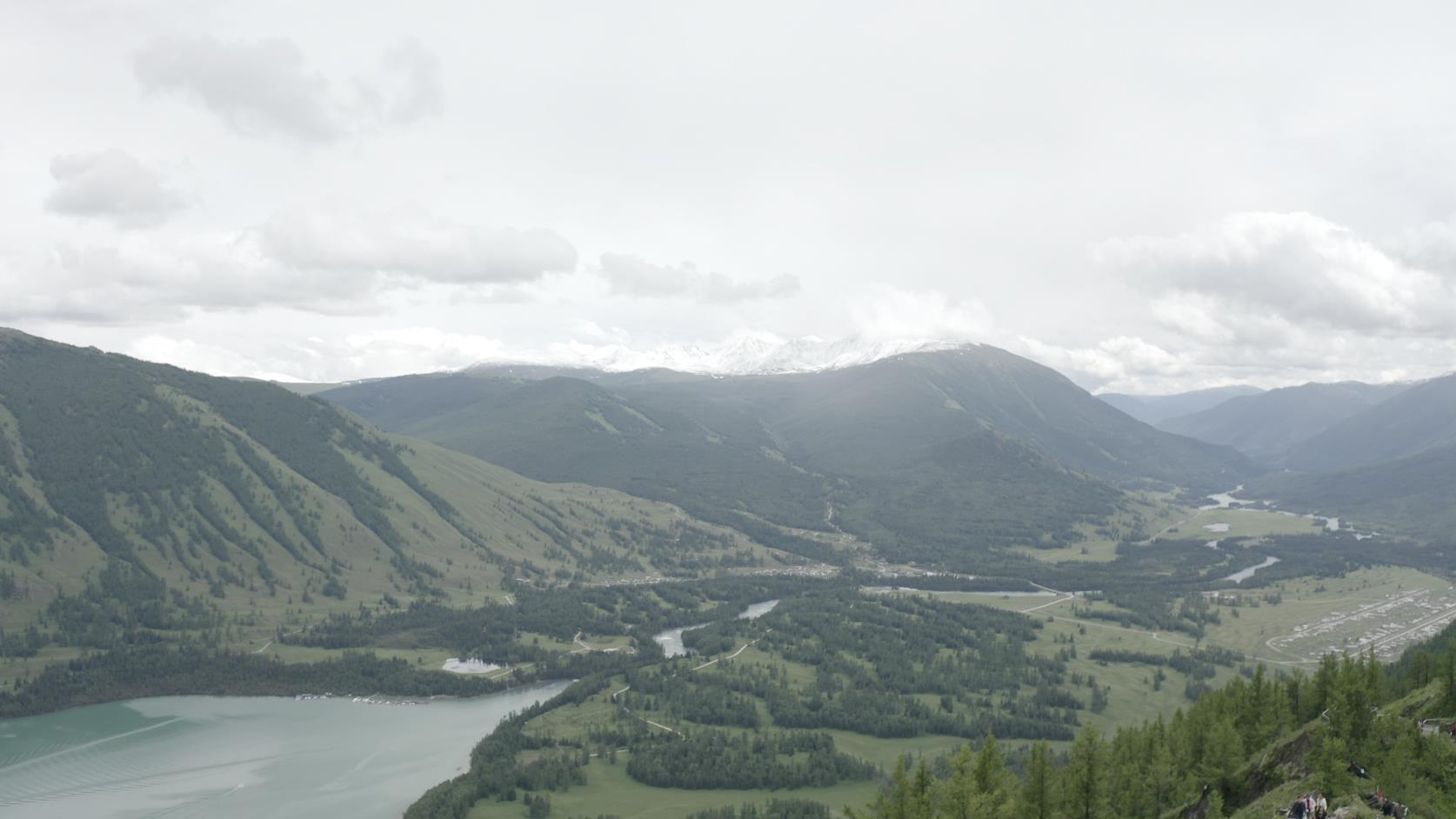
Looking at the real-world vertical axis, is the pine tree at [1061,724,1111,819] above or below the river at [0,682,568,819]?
above

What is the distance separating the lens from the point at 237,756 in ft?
440

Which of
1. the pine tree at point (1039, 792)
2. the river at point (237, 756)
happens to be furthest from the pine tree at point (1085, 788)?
the river at point (237, 756)

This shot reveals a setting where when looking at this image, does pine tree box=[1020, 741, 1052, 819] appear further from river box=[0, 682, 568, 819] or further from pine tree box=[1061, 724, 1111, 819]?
river box=[0, 682, 568, 819]

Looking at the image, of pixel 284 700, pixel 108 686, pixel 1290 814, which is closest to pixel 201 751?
pixel 284 700

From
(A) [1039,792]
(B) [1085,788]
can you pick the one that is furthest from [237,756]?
(B) [1085,788]

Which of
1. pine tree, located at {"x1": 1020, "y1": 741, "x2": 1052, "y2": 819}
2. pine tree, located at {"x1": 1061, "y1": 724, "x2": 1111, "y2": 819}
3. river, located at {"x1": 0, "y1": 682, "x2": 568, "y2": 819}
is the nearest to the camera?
pine tree, located at {"x1": 1020, "y1": 741, "x2": 1052, "y2": 819}

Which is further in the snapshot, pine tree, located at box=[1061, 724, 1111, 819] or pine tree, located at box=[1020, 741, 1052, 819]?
pine tree, located at box=[1061, 724, 1111, 819]

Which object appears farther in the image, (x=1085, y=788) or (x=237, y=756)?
(x=237, y=756)

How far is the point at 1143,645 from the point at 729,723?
97.5 meters

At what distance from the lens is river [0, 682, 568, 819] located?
11662 cm

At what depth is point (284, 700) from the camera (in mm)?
→ 163500

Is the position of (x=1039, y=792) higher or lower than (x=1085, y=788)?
higher

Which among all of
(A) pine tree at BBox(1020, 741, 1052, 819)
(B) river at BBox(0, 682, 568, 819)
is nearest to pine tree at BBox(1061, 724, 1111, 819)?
(A) pine tree at BBox(1020, 741, 1052, 819)

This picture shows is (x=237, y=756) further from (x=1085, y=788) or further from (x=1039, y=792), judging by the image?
(x=1085, y=788)
